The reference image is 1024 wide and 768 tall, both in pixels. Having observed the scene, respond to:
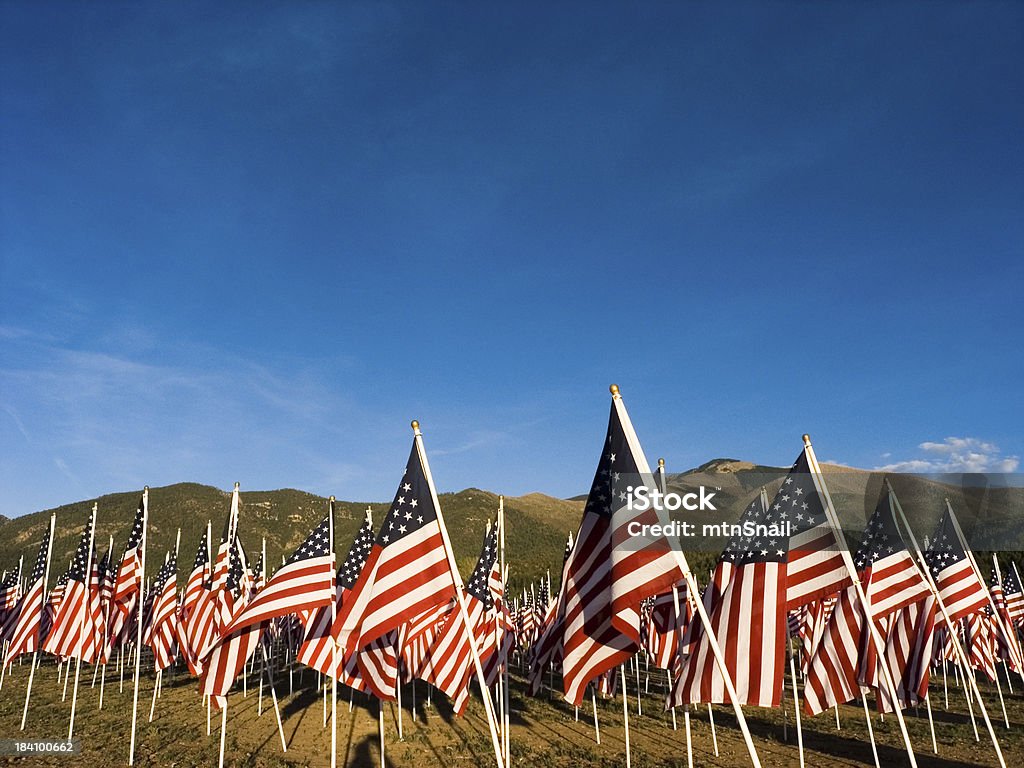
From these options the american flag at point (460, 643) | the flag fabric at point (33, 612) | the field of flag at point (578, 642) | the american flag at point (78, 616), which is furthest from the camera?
the flag fabric at point (33, 612)

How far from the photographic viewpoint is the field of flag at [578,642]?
9461 mm

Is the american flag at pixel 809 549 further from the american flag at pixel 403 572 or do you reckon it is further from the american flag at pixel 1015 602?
the american flag at pixel 1015 602

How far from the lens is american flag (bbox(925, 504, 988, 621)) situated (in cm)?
1589

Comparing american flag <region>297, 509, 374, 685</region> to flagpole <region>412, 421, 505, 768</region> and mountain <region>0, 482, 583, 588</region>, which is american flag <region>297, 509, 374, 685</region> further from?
mountain <region>0, 482, 583, 588</region>

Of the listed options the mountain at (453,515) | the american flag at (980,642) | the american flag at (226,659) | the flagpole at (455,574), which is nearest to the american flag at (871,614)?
the flagpole at (455,574)

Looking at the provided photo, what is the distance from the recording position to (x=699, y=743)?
21.1 metres

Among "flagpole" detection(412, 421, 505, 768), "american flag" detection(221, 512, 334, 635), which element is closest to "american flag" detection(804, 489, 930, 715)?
"flagpole" detection(412, 421, 505, 768)

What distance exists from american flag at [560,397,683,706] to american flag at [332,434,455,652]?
73.5 inches

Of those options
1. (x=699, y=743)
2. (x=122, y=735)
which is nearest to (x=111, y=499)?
(x=122, y=735)

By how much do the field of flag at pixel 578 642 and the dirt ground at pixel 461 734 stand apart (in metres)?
0.15

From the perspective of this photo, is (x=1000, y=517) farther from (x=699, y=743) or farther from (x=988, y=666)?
(x=699, y=743)

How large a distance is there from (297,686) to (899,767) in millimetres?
27214

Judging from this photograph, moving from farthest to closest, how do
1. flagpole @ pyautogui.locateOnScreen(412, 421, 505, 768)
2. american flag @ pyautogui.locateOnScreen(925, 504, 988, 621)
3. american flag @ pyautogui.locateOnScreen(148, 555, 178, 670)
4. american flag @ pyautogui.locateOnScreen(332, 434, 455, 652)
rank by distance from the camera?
1. american flag @ pyautogui.locateOnScreen(148, 555, 178, 670)
2. american flag @ pyautogui.locateOnScreen(925, 504, 988, 621)
3. american flag @ pyautogui.locateOnScreen(332, 434, 455, 652)
4. flagpole @ pyautogui.locateOnScreen(412, 421, 505, 768)

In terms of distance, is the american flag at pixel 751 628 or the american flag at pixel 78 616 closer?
the american flag at pixel 751 628
